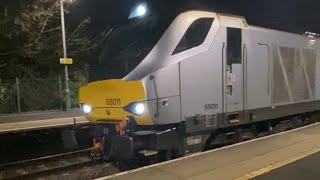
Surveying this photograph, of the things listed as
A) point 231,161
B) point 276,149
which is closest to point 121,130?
point 231,161

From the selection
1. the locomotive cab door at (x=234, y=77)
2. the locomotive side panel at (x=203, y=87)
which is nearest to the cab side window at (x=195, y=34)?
the locomotive side panel at (x=203, y=87)

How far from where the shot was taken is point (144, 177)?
25.7 ft

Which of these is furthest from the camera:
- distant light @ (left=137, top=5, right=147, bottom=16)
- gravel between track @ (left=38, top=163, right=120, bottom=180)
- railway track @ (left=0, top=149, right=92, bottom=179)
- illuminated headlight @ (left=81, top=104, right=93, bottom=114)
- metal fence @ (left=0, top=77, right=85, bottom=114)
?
metal fence @ (left=0, top=77, right=85, bottom=114)

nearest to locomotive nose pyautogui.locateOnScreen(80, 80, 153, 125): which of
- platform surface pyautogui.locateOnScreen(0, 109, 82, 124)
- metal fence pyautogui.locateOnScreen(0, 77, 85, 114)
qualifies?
platform surface pyautogui.locateOnScreen(0, 109, 82, 124)

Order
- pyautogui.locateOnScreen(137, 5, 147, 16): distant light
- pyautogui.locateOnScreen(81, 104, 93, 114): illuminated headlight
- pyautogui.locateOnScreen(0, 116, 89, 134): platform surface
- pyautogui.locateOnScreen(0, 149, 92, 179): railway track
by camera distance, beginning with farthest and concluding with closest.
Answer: pyautogui.locateOnScreen(0, 116, 89, 134): platform surface
pyautogui.locateOnScreen(0, 149, 92, 179): railway track
pyautogui.locateOnScreen(137, 5, 147, 16): distant light
pyautogui.locateOnScreen(81, 104, 93, 114): illuminated headlight

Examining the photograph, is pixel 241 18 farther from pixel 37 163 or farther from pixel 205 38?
pixel 37 163

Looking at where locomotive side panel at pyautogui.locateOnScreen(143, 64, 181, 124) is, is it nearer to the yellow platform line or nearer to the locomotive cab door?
the locomotive cab door

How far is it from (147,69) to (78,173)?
343 centimetres

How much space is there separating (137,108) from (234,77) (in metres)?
2.84

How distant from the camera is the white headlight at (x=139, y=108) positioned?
348 inches

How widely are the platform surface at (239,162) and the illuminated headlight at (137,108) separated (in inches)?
41.1

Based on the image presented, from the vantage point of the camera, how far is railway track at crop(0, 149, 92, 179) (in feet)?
35.5

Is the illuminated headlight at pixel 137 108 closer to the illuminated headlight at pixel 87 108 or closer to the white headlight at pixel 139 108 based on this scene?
the white headlight at pixel 139 108

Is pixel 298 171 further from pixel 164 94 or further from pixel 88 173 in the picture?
pixel 88 173
